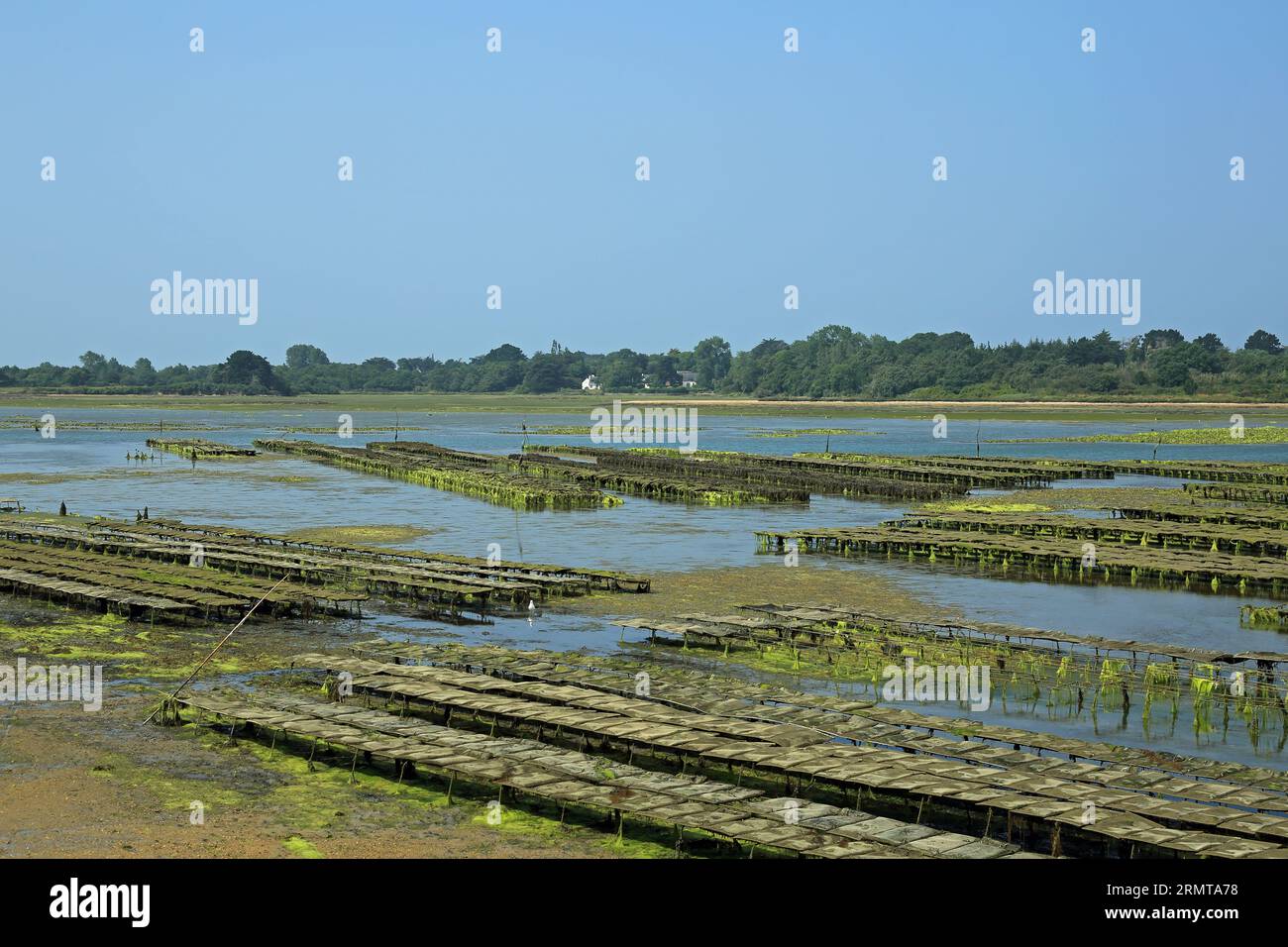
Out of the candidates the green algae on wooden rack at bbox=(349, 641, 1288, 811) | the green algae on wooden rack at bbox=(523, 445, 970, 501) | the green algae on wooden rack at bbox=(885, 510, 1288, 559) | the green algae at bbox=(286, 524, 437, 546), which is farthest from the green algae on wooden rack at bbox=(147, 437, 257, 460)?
the green algae on wooden rack at bbox=(349, 641, 1288, 811)

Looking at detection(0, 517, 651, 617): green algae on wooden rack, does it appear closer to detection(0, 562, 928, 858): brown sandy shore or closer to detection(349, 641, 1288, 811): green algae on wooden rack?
detection(349, 641, 1288, 811): green algae on wooden rack

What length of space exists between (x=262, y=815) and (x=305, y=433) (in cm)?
14386

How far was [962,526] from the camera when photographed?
213 feet

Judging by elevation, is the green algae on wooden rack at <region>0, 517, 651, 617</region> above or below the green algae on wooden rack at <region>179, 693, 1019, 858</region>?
above

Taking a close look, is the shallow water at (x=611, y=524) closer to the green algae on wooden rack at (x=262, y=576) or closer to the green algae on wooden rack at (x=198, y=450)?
the green algae on wooden rack at (x=198, y=450)

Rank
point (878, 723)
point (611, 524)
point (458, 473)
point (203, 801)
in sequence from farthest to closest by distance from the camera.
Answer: point (458, 473) < point (611, 524) < point (878, 723) < point (203, 801)

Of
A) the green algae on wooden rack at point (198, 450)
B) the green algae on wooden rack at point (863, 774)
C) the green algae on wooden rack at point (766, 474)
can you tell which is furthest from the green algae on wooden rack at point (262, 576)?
the green algae on wooden rack at point (198, 450)

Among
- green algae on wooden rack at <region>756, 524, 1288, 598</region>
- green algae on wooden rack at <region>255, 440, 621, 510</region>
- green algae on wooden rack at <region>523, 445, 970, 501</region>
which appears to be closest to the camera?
green algae on wooden rack at <region>756, 524, 1288, 598</region>

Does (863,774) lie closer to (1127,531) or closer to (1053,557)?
(1053,557)

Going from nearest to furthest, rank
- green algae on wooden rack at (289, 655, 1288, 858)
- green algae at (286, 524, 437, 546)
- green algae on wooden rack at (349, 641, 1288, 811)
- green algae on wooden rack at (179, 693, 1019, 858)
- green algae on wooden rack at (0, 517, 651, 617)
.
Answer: green algae on wooden rack at (179, 693, 1019, 858) → green algae on wooden rack at (289, 655, 1288, 858) → green algae on wooden rack at (349, 641, 1288, 811) → green algae on wooden rack at (0, 517, 651, 617) → green algae at (286, 524, 437, 546)

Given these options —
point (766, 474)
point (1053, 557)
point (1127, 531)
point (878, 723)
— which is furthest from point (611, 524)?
point (878, 723)

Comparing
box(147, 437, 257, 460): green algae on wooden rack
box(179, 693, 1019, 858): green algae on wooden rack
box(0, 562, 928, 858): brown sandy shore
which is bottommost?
box(0, 562, 928, 858): brown sandy shore
